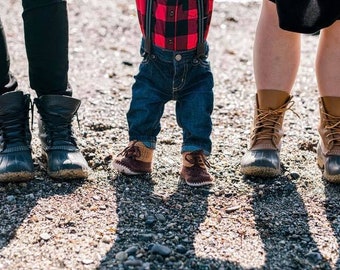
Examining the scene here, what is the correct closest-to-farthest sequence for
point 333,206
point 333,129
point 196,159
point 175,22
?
point 175,22, point 333,206, point 196,159, point 333,129

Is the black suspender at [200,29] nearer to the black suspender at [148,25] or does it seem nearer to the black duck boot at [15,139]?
the black suspender at [148,25]

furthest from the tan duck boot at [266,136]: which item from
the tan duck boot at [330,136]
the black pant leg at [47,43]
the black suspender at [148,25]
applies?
the black pant leg at [47,43]

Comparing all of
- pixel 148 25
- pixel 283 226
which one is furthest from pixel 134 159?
pixel 283 226

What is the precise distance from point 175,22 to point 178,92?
0.96 ft

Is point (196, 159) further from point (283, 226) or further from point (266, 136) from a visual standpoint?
point (283, 226)

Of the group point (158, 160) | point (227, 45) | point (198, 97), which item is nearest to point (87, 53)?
point (227, 45)

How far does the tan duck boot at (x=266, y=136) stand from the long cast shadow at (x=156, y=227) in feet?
0.86

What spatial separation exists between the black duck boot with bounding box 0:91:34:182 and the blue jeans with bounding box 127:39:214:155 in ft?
1.44

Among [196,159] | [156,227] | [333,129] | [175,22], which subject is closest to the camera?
[156,227]

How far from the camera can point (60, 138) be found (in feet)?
10.4

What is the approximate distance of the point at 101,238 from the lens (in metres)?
2.71

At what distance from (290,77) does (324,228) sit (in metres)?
0.71

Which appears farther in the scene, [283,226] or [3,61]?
[3,61]

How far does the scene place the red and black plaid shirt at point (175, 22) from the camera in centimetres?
289
